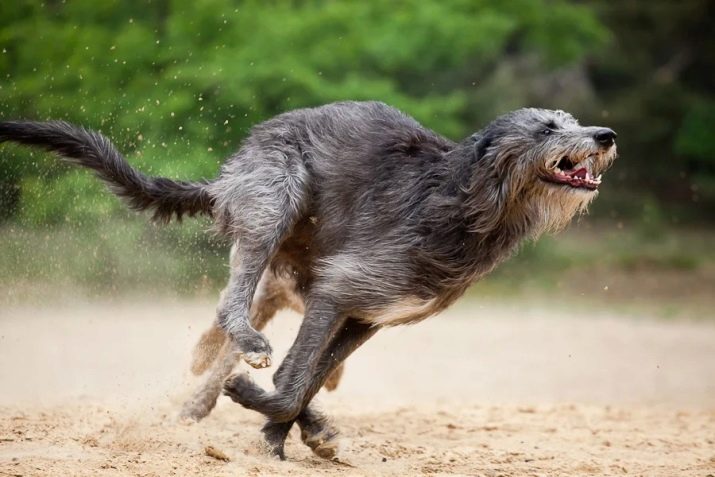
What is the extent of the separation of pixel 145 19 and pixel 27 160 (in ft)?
25.7

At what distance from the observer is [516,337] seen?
12094 millimetres

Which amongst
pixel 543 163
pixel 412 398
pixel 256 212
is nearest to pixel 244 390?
pixel 256 212

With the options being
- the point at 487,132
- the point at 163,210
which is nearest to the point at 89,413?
the point at 163,210

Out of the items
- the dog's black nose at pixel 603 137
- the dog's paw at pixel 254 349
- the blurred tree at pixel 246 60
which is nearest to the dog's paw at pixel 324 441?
the dog's paw at pixel 254 349

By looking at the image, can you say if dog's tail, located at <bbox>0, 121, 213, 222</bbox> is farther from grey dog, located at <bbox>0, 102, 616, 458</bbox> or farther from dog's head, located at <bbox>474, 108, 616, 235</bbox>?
dog's head, located at <bbox>474, 108, 616, 235</bbox>

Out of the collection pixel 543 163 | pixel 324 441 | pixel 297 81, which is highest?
pixel 297 81

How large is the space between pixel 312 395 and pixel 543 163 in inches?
68.9

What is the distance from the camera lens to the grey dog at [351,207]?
5340mm

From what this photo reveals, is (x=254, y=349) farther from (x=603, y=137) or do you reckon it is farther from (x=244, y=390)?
(x=603, y=137)

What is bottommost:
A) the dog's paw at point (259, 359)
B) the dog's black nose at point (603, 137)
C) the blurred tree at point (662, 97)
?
the dog's paw at point (259, 359)

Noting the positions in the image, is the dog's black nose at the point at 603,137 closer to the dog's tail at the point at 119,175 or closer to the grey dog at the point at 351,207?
the grey dog at the point at 351,207

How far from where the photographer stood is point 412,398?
344 inches

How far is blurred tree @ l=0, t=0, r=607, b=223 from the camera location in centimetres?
1163

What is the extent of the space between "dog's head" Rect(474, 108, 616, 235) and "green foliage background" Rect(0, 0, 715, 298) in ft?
6.64
